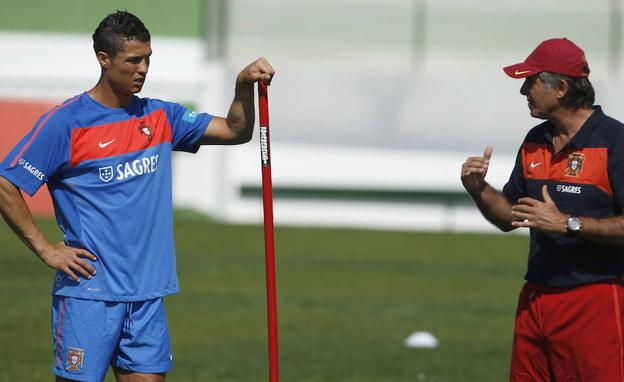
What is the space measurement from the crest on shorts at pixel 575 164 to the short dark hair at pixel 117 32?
7.18ft

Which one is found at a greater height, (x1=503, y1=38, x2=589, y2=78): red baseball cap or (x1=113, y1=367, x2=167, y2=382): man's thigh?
(x1=503, y1=38, x2=589, y2=78): red baseball cap

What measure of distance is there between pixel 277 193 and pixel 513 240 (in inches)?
213

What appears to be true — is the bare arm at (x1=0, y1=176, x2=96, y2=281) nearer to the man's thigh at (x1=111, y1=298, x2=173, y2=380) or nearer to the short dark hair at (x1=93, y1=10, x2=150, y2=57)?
the man's thigh at (x1=111, y1=298, x2=173, y2=380)

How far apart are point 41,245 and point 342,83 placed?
21476 mm

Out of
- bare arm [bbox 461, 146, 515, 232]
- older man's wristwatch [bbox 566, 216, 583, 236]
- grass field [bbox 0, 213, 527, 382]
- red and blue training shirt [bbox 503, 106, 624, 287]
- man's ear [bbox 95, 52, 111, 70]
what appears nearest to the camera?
older man's wristwatch [bbox 566, 216, 583, 236]

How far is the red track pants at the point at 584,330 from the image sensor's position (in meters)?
6.46

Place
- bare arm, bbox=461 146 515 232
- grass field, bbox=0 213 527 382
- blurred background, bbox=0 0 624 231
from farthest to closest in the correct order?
blurred background, bbox=0 0 624 231 < grass field, bbox=0 213 527 382 < bare arm, bbox=461 146 515 232

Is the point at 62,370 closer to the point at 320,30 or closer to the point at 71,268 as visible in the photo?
the point at 71,268

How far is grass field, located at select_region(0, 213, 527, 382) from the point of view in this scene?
11234mm

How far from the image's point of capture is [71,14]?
26.9 meters

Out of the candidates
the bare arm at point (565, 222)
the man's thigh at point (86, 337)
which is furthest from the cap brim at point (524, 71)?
the man's thigh at point (86, 337)

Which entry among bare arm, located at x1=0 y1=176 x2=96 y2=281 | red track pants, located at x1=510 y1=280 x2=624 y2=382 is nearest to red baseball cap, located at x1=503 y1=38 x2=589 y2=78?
red track pants, located at x1=510 y1=280 x2=624 y2=382

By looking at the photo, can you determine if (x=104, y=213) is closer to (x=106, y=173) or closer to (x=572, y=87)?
(x=106, y=173)

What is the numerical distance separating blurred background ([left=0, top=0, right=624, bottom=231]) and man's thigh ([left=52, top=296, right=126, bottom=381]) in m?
19.2
